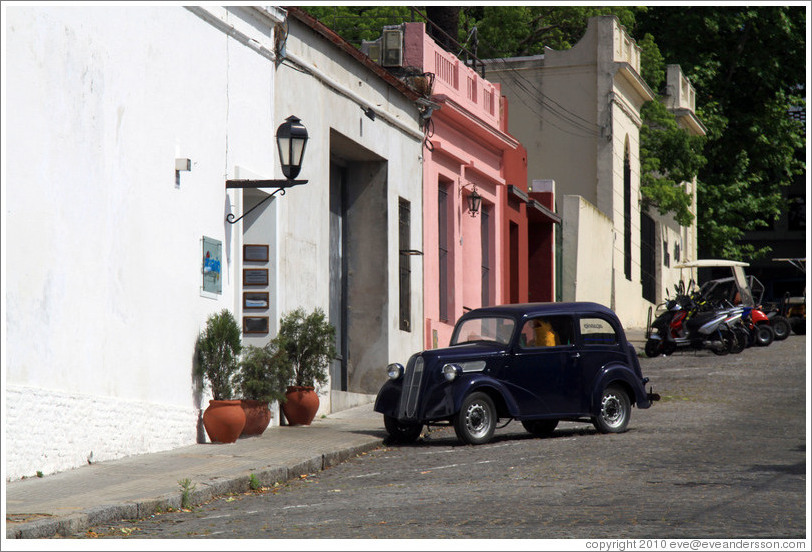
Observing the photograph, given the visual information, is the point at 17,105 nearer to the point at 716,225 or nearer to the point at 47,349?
the point at 47,349

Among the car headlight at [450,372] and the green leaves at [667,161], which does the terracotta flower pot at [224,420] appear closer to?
the car headlight at [450,372]

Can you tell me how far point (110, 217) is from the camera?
12.9 metres

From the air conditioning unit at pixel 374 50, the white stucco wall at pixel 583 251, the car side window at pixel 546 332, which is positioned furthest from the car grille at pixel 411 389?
the white stucco wall at pixel 583 251

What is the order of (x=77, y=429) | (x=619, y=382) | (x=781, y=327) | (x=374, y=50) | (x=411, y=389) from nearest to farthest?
(x=77, y=429), (x=411, y=389), (x=619, y=382), (x=374, y=50), (x=781, y=327)

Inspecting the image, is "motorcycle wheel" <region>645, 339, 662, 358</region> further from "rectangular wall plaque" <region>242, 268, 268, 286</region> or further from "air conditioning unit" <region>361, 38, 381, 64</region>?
"rectangular wall plaque" <region>242, 268, 268, 286</region>

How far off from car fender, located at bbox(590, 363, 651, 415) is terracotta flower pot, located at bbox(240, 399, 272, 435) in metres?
3.93

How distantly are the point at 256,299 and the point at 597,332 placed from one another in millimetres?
4286

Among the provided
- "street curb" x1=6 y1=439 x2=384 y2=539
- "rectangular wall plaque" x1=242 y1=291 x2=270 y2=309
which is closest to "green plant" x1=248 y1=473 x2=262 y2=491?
"street curb" x1=6 y1=439 x2=384 y2=539

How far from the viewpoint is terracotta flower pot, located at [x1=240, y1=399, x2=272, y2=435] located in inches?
596

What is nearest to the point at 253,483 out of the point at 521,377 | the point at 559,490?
the point at 559,490

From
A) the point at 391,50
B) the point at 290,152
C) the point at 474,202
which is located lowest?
the point at 290,152

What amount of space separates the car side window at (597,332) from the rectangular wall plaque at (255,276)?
399 centimetres

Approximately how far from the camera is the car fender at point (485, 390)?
1509 cm

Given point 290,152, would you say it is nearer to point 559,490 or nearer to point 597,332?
point 597,332
